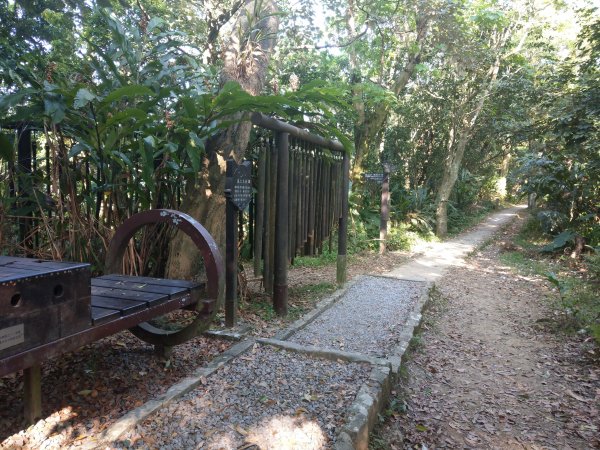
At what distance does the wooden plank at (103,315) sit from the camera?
2055mm

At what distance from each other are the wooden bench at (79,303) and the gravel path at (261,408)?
0.48m

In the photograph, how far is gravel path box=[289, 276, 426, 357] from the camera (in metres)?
3.96

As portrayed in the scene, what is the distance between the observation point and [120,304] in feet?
7.61

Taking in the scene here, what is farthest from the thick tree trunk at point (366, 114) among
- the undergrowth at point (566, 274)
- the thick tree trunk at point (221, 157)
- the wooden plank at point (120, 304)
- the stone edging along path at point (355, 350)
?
the wooden plank at point (120, 304)

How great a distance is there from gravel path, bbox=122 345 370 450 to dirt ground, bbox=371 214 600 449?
40cm

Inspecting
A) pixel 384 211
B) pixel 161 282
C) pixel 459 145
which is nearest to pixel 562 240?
pixel 384 211

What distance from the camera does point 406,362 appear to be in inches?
154

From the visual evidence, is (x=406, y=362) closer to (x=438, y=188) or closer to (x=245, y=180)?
(x=245, y=180)

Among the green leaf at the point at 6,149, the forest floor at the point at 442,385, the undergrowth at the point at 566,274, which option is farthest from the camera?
the undergrowth at the point at 566,274

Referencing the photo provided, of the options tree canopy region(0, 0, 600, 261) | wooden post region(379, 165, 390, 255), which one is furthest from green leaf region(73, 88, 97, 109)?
wooden post region(379, 165, 390, 255)

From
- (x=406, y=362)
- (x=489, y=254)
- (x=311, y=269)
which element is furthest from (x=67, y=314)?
(x=489, y=254)

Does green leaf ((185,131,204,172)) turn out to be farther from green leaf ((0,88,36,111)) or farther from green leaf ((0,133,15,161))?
green leaf ((0,133,15,161))

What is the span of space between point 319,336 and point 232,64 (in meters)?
2.85

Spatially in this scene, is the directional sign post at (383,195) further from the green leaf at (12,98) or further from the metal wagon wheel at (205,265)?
the green leaf at (12,98)
